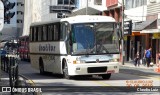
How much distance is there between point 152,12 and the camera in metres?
56.7

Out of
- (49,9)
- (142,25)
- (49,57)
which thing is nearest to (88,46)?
(49,57)

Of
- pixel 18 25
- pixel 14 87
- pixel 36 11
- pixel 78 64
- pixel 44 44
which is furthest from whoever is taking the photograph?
pixel 18 25

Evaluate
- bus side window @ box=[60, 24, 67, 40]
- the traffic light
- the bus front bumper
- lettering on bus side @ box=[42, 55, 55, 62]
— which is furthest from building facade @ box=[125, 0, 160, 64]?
the traffic light

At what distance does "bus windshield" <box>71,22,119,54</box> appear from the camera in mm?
25484

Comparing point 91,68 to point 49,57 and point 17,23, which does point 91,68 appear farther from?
point 17,23

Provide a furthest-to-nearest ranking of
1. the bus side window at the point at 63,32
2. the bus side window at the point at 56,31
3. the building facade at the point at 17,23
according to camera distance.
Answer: the building facade at the point at 17,23 < the bus side window at the point at 56,31 < the bus side window at the point at 63,32

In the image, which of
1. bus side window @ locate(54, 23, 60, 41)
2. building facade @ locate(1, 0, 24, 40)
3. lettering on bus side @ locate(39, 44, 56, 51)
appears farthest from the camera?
building facade @ locate(1, 0, 24, 40)

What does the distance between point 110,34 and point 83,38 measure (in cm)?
137

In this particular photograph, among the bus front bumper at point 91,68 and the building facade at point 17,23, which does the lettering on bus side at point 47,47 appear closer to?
the bus front bumper at point 91,68

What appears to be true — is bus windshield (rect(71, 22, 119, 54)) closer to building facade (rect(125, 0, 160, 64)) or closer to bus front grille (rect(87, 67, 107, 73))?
bus front grille (rect(87, 67, 107, 73))

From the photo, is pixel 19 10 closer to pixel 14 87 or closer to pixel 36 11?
pixel 36 11

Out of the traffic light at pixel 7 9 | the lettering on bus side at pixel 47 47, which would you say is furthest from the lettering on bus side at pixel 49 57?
the traffic light at pixel 7 9

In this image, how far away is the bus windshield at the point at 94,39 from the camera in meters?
25.5

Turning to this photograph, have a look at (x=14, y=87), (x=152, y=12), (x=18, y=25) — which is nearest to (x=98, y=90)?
(x=14, y=87)
